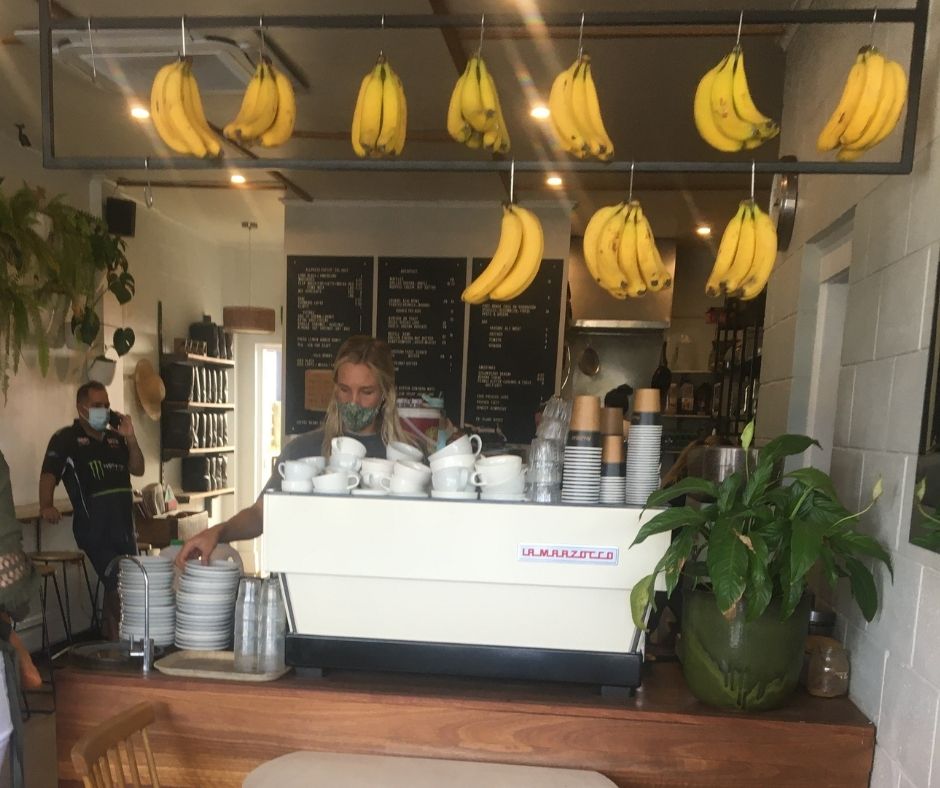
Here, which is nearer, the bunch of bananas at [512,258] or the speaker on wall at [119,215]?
the bunch of bananas at [512,258]

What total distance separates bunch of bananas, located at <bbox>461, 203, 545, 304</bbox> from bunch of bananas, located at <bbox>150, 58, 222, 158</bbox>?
0.69 m

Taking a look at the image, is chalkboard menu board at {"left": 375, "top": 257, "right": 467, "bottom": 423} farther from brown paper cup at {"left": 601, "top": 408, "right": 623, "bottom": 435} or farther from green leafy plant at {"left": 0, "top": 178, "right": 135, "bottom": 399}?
brown paper cup at {"left": 601, "top": 408, "right": 623, "bottom": 435}

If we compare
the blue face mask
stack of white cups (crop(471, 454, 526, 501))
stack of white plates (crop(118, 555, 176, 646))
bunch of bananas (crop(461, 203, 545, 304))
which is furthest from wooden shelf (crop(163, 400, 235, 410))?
stack of white cups (crop(471, 454, 526, 501))

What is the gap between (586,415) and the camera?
1467 mm

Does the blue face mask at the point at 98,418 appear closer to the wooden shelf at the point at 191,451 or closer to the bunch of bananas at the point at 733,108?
the wooden shelf at the point at 191,451

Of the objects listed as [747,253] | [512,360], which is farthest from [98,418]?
[747,253]

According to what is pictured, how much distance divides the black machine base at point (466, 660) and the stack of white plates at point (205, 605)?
0.25 metres

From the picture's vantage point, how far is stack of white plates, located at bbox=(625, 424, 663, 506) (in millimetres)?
1457

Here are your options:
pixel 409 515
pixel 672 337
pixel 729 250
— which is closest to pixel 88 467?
pixel 409 515

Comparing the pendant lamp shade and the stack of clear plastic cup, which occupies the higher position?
the pendant lamp shade

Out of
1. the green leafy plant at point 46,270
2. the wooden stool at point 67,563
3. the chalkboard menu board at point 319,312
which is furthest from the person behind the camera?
the chalkboard menu board at point 319,312

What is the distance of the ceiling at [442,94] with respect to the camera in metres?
2.32

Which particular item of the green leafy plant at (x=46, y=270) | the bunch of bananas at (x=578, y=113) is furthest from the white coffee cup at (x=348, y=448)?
the green leafy plant at (x=46, y=270)

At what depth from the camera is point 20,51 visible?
2.65 m
